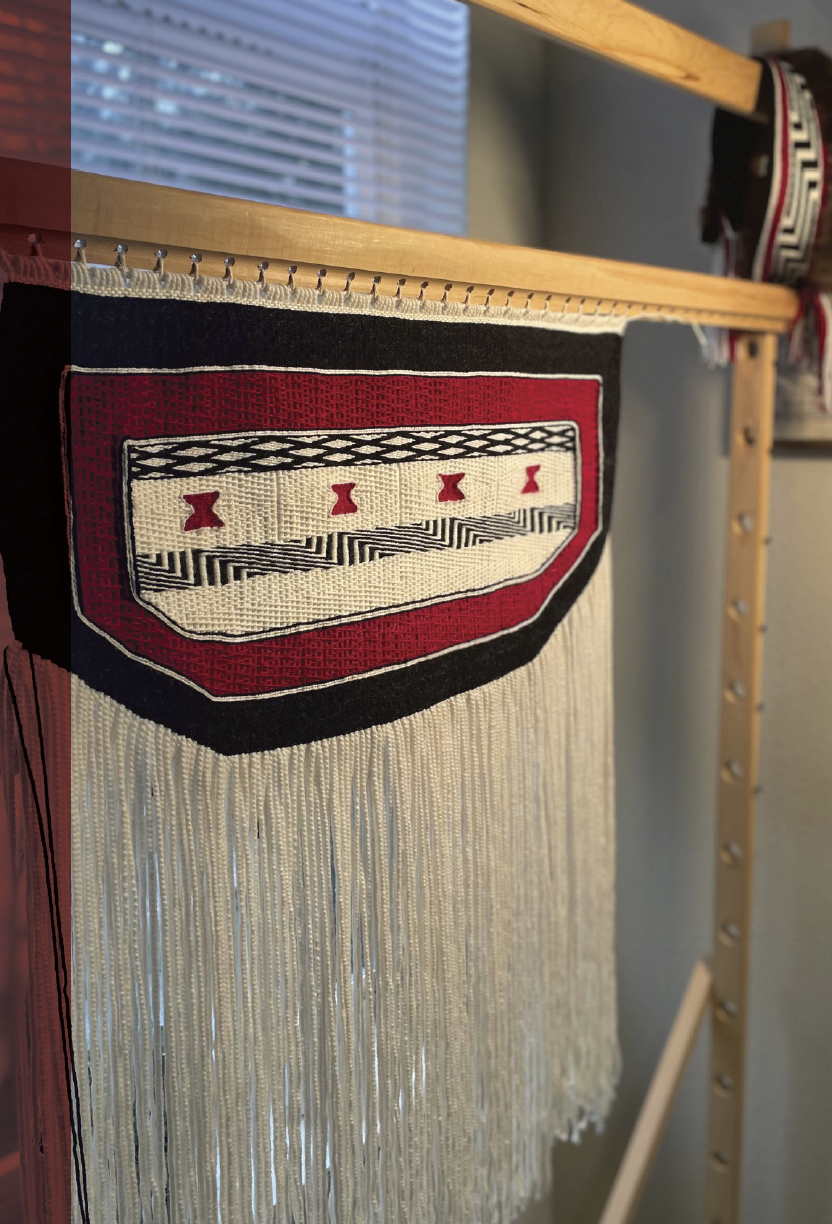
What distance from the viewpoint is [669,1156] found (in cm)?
147

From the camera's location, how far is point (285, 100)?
1.13 m

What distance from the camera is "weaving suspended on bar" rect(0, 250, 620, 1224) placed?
1.73 ft

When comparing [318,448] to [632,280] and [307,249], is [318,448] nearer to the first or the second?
[307,249]

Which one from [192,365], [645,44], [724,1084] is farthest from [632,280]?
[724,1084]

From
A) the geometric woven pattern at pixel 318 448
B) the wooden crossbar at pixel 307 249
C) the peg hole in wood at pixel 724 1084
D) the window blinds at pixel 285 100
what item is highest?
the window blinds at pixel 285 100

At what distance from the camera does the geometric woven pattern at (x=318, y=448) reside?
22.2 inches

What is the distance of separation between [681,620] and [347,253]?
0.90 m

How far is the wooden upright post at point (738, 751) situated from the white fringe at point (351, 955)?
27 cm

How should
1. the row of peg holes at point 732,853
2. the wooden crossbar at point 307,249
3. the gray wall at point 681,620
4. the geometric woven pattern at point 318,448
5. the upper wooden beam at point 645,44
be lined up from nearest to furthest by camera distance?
1. the wooden crossbar at point 307,249
2. the geometric woven pattern at point 318,448
3. the upper wooden beam at point 645,44
4. the row of peg holes at point 732,853
5. the gray wall at point 681,620

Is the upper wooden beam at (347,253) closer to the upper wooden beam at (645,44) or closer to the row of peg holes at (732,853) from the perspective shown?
the upper wooden beam at (645,44)

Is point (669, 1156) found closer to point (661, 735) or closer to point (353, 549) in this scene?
point (661, 735)

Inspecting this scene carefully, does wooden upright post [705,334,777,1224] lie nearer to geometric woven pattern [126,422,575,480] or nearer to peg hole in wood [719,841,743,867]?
peg hole in wood [719,841,743,867]

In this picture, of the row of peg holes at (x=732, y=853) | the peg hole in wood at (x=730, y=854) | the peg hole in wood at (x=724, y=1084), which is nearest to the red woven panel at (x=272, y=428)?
the row of peg holes at (x=732, y=853)

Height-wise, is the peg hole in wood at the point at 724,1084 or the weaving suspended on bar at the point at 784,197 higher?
the weaving suspended on bar at the point at 784,197
